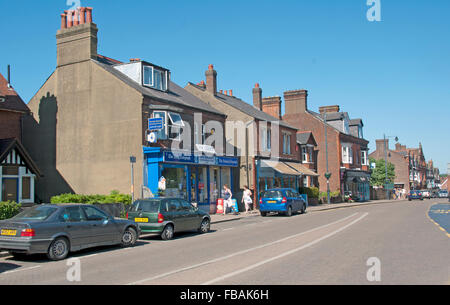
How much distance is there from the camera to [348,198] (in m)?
50.3

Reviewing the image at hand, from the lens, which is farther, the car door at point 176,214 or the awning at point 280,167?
the awning at point 280,167

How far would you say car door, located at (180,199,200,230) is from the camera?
16462mm

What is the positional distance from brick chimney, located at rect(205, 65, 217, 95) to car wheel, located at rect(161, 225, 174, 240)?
22.4 m

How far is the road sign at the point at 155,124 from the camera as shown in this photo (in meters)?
22.9

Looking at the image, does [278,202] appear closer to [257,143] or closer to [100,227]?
[257,143]

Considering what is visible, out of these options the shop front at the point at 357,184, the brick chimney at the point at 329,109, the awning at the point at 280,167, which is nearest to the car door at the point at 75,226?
the awning at the point at 280,167

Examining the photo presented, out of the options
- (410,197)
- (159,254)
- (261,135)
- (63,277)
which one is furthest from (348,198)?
(63,277)

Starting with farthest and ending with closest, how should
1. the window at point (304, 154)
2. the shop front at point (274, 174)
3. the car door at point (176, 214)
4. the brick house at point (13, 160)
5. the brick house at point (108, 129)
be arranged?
the window at point (304, 154) → the shop front at point (274, 174) → the brick house at point (108, 129) → the brick house at point (13, 160) → the car door at point (176, 214)

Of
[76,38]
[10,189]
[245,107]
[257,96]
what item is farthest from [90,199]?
[257,96]

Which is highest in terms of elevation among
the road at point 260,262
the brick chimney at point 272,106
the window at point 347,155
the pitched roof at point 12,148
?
the brick chimney at point 272,106

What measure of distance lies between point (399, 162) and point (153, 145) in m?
77.5

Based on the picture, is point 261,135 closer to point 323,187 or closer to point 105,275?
point 323,187

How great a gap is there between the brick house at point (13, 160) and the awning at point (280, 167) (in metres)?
18.3

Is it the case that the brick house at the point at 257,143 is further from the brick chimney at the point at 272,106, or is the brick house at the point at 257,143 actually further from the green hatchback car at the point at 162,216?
the green hatchback car at the point at 162,216
